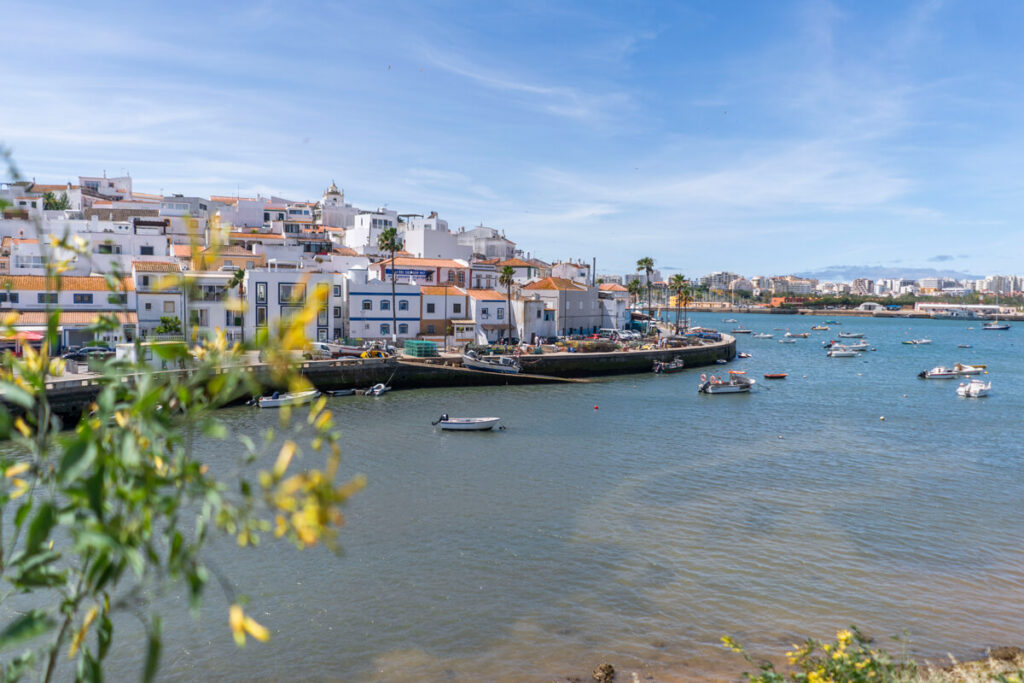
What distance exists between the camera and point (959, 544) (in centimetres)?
1948

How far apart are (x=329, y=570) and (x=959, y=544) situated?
726 inches

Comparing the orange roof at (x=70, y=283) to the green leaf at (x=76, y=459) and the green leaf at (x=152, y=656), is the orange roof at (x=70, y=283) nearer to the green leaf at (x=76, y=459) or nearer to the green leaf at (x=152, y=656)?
the green leaf at (x=76, y=459)

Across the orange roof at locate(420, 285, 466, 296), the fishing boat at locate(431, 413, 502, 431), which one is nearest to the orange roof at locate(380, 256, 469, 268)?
the orange roof at locate(420, 285, 466, 296)

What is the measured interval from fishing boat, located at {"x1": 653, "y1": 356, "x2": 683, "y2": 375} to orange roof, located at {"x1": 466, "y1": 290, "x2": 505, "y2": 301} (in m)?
16.0

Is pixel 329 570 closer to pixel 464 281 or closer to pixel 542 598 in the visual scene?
pixel 542 598

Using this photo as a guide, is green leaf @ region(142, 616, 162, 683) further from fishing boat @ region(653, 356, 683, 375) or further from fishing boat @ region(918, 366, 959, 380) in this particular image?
fishing boat @ region(918, 366, 959, 380)

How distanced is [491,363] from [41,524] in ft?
155

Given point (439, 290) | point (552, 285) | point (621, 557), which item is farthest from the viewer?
point (552, 285)

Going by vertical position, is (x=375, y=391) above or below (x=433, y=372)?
below

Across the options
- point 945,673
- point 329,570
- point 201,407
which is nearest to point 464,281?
point 329,570

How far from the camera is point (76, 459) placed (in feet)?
9.31

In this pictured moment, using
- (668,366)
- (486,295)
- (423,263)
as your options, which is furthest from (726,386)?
(423,263)

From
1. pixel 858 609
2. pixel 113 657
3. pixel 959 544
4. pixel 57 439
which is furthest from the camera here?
pixel 959 544

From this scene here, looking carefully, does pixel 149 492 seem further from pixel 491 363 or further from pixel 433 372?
pixel 491 363
